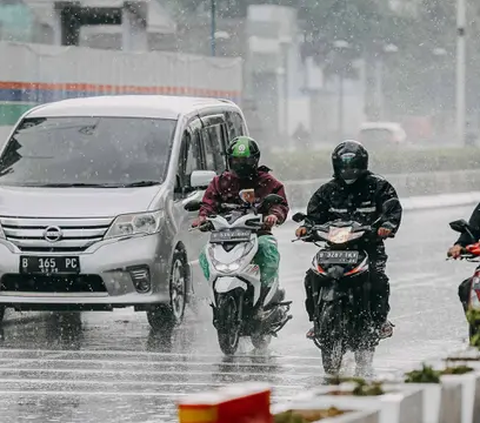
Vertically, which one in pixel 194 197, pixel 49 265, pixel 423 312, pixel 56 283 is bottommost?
pixel 423 312

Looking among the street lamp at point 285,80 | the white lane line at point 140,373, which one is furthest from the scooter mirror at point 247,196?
the street lamp at point 285,80

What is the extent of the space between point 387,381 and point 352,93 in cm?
10073

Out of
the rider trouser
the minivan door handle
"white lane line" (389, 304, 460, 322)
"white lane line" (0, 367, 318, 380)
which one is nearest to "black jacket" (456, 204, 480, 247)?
"white lane line" (0, 367, 318, 380)

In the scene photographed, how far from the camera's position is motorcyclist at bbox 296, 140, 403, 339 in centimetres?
1304

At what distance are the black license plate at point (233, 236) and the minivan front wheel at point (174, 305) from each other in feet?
5.50

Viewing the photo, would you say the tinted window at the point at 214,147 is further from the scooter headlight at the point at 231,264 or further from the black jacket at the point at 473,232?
the black jacket at the point at 473,232

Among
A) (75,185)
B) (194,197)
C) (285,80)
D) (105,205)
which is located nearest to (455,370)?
(105,205)

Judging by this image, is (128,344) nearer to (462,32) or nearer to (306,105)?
(462,32)

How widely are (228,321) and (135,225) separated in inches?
78.3

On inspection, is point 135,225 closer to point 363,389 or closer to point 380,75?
point 363,389

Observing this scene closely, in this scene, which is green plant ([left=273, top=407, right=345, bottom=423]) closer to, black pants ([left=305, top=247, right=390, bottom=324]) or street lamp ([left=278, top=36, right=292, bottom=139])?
black pants ([left=305, top=247, right=390, bottom=324])

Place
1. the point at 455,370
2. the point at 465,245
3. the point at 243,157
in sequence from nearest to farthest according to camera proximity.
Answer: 1. the point at 455,370
2. the point at 465,245
3. the point at 243,157

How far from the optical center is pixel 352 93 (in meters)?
108

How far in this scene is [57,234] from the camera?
15281 mm
